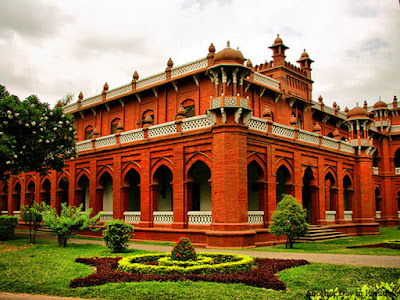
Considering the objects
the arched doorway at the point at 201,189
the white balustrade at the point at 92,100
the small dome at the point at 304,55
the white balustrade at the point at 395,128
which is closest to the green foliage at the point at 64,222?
the arched doorway at the point at 201,189

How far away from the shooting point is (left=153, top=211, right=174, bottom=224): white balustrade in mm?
19359

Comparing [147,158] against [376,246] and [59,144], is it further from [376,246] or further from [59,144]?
[376,246]

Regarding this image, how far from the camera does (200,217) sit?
17859 millimetres

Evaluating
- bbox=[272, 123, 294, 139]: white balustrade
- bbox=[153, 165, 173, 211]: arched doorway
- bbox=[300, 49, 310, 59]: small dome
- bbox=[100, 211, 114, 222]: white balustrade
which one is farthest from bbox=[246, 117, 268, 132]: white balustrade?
bbox=[300, 49, 310, 59]: small dome

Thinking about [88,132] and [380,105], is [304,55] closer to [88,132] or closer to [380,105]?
[380,105]

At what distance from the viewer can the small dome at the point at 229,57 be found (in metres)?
17.1

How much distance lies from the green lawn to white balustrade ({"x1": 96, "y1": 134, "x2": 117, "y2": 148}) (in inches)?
440

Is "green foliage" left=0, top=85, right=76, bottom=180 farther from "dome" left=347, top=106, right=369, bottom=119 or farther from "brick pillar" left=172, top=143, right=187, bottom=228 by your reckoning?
"dome" left=347, top=106, right=369, bottom=119

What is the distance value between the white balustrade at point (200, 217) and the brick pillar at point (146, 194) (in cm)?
288

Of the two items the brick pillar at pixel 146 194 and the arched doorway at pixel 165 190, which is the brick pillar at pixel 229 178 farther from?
the arched doorway at pixel 165 190

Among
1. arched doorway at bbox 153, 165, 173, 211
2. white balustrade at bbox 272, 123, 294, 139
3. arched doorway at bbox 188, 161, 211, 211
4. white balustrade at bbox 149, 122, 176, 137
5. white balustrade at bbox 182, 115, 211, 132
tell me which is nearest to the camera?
white balustrade at bbox 182, 115, 211, 132

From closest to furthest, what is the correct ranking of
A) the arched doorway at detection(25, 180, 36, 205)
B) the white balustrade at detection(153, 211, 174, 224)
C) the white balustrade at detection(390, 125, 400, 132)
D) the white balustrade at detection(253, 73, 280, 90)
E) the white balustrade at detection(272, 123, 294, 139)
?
the white balustrade at detection(153, 211, 174, 224), the white balustrade at detection(272, 123, 294, 139), the white balustrade at detection(253, 73, 280, 90), the arched doorway at detection(25, 180, 36, 205), the white balustrade at detection(390, 125, 400, 132)

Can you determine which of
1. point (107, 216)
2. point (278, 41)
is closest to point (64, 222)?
point (107, 216)

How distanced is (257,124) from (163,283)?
1159 cm
